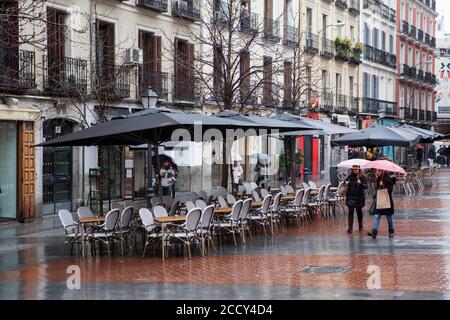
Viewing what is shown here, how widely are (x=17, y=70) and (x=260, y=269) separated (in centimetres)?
1125

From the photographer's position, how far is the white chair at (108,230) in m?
15.1

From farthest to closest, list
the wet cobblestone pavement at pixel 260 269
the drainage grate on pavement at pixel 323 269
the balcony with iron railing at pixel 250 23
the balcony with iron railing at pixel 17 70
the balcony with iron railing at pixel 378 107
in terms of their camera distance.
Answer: the balcony with iron railing at pixel 378 107 → the balcony with iron railing at pixel 250 23 → the balcony with iron railing at pixel 17 70 → the drainage grate on pavement at pixel 323 269 → the wet cobblestone pavement at pixel 260 269

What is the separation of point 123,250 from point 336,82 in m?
35.2

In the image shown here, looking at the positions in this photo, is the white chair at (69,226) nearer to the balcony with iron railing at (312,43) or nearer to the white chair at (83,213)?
the white chair at (83,213)

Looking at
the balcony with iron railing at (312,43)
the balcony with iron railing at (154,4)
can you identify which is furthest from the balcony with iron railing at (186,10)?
the balcony with iron railing at (312,43)

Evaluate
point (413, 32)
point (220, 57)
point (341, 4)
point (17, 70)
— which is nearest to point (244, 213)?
point (17, 70)

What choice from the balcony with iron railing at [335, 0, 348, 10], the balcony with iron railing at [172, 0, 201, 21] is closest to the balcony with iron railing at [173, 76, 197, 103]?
the balcony with iron railing at [172, 0, 201, 21]

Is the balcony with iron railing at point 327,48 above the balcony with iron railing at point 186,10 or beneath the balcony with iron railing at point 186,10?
above

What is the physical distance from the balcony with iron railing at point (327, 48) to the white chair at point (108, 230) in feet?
104

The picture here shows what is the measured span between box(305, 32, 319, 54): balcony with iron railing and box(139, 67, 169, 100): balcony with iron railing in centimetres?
1496

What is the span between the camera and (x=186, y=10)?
101 ft

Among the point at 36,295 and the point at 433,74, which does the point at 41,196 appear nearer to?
the point at 36,295
